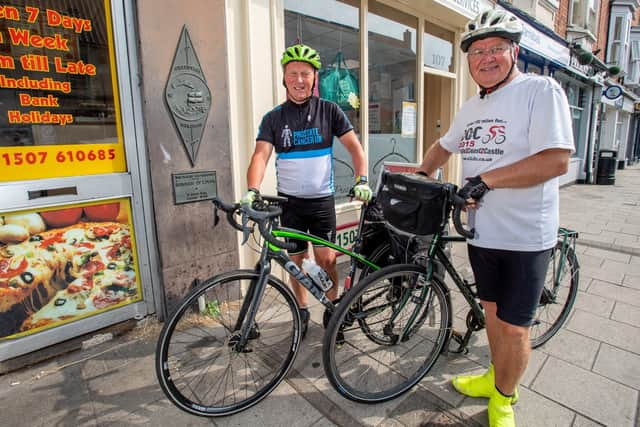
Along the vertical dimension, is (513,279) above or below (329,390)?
above

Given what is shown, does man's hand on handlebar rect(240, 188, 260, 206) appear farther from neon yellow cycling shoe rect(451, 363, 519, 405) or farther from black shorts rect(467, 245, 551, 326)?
neon yellow cycling shoe rect(451, 363, 519, 405)

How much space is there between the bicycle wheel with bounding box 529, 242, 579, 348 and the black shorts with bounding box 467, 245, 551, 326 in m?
0.89

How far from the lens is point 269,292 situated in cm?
220

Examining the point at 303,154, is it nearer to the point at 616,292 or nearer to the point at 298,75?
the point at 298,75

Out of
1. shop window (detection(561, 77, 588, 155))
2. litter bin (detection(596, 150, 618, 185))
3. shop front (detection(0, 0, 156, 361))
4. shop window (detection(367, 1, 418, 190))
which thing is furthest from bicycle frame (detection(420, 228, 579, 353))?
litter bin (detection(596, 150, 618, 185))

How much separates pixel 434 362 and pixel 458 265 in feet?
7.86

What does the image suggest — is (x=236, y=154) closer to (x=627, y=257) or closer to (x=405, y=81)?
(x=405, y=81)

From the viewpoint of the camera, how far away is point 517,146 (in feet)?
5.69

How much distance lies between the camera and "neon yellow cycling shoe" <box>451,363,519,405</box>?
7.34 ft

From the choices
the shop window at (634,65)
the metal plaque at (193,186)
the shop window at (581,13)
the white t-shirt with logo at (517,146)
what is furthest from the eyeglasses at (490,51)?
the shop window at (634,65)

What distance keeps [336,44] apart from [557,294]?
341 centimetres

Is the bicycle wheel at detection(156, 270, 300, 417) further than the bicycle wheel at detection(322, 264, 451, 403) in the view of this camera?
No

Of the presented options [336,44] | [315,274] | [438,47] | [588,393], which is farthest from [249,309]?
[438,47]

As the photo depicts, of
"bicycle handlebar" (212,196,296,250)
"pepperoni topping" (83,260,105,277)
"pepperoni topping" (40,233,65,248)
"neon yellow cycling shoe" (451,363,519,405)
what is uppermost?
"bicycle handlebar" (212,196,296,250)
